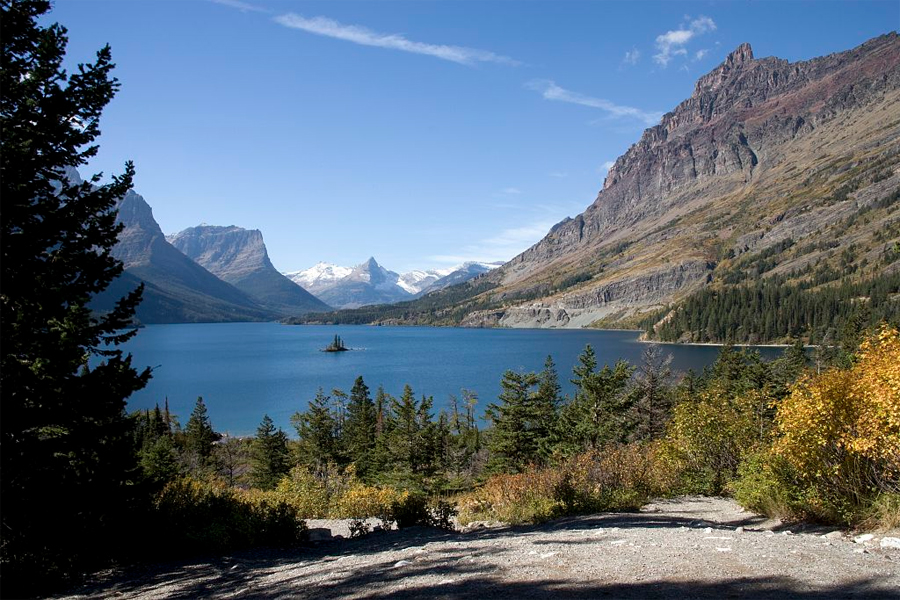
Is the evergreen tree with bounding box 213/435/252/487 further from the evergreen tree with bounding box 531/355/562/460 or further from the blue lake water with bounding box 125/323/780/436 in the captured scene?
the evergreen tree with bounding box 531/355/562/460

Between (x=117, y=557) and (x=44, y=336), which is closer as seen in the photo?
(x=44, y=336)

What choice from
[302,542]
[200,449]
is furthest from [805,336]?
[302,542]

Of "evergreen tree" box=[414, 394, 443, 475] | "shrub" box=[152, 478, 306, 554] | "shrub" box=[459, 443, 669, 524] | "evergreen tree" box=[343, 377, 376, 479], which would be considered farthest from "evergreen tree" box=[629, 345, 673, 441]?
"shrub" box=[152, 478, 306, 554]

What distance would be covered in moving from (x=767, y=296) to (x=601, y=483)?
210 metres

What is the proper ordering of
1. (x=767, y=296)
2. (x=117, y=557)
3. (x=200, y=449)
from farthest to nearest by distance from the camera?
(x=767, y=296), (x=200, y=449), (x=117, y=557)

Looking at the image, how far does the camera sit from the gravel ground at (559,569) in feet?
25.5

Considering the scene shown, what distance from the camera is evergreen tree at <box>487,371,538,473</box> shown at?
4138 centimetres

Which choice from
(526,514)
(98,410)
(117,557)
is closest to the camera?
(98,410)

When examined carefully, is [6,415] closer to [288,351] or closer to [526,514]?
[526,514]

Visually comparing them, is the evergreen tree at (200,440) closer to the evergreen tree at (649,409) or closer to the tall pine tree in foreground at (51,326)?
the evergreen tree at (649,409)

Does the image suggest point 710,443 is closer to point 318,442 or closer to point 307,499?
point 307,499

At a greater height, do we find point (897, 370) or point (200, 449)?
point (897, 370)

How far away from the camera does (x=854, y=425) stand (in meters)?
13.0

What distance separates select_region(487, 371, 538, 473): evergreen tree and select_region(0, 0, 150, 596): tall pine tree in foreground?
1268 inches
